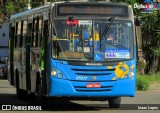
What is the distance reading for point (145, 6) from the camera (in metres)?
39.9

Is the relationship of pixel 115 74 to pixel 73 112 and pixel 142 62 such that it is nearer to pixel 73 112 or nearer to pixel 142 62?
pixel 73 112

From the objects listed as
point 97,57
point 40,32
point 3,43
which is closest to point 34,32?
point 40,32

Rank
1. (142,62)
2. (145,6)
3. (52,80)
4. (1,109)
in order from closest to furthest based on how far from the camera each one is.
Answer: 1. (52,80)
2. (1,109)
3. (142,62)
4. (145,6)

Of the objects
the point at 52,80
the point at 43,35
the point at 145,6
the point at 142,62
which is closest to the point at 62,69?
the point at 52,80

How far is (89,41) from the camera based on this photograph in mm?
15352

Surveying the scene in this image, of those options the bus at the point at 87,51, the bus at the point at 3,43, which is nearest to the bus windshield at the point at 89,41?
the bus at the point at 87,51

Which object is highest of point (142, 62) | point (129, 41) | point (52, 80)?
point (129, 41)

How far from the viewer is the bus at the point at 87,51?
49.6 ft

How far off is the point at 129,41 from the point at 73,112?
2.46 m

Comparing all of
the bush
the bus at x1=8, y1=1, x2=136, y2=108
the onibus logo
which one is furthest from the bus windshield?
the onibus logo

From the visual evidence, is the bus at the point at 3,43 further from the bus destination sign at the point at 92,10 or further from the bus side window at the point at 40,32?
the bus destination sign at the point at 92,10

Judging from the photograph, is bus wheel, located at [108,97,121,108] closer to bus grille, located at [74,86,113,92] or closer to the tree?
bus grille, located at [74,86,113,92]

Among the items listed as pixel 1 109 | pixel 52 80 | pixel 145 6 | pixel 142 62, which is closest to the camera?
pixel 52 80

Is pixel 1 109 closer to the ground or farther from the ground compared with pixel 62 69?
closer to the ground
